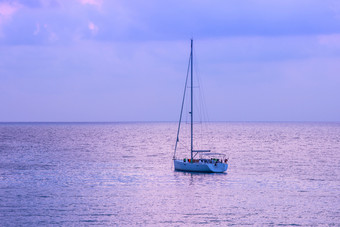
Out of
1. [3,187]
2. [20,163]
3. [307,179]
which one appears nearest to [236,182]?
[307,179]

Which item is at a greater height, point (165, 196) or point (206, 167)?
point (206, 167)

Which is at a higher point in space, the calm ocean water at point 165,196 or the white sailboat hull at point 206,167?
the white sailboat hull at point 206,167

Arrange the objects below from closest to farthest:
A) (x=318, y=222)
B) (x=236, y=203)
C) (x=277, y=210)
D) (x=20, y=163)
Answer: (x=318, y=222), (x=277, y=210), (x=236, y=203), (x=20, y=163)

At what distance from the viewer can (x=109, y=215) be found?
40438 millimetres

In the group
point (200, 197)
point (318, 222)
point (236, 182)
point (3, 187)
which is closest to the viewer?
point (318, 222)

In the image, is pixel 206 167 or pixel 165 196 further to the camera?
pixel 206 167

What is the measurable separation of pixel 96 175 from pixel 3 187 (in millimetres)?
15246

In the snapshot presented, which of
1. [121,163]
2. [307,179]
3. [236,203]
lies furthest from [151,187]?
[121,163]

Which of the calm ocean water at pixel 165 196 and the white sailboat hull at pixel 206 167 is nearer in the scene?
the calm ocean water at pixel 165 196

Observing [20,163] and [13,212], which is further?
[20,163]

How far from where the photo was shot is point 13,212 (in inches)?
1614

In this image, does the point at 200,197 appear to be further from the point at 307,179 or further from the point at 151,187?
the point at 307,179

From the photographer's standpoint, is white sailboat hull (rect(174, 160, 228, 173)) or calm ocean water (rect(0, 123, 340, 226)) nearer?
calm ocean water (rect(0, 123, 340, 226))

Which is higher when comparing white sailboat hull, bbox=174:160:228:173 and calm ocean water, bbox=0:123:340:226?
white sailboat hull, bbox=174:160:228:173
